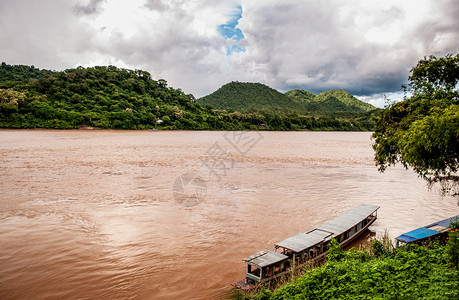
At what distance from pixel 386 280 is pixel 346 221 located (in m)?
5.47

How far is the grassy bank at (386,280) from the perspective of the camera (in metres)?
5.27

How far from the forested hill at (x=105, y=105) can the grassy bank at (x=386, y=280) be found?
6829 centimetres

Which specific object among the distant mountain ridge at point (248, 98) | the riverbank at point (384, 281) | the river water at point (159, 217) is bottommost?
the river water at point (159, 217)

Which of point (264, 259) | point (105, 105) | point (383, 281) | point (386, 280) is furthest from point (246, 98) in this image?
point (383, 281)

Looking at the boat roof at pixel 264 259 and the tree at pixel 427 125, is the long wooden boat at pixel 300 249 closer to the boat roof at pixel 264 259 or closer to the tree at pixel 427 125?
the boat roof at pixel 264 259

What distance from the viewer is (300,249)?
323 inches

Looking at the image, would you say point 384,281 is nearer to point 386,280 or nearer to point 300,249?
point 386,280

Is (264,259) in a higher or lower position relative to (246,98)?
lower

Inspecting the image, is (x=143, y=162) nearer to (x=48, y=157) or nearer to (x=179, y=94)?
(x=48, y=157)

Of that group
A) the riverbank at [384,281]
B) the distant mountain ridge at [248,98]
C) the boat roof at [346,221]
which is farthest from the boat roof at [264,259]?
the distant mountain ridge at [248,98]

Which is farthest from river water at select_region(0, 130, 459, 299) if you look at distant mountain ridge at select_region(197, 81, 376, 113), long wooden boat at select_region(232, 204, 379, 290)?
distant mountain ridge at select_region(197, 81, 376, 113)

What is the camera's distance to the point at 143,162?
2917 cm

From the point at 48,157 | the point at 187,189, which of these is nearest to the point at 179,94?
the point at 48,157

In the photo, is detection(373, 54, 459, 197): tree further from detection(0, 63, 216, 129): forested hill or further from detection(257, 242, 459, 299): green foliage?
detection(0, 63, 216, 129): forested hill
